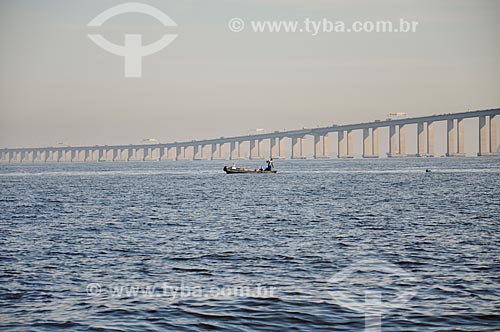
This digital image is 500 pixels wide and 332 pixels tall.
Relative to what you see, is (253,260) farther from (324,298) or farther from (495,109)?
(495,109)

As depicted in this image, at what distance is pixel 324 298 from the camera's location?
1638 cm

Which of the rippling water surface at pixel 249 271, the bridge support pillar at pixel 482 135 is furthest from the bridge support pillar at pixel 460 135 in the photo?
the rippling water surface at pixel 249 271

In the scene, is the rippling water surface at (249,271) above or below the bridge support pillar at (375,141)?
below

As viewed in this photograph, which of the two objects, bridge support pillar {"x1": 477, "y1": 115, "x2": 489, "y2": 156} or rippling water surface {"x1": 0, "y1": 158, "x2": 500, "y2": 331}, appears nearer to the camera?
rippling water surface {"x1": 0, "y1": 158, "x2": 500, "y2": 331}

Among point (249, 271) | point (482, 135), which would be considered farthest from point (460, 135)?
point (249, 271)

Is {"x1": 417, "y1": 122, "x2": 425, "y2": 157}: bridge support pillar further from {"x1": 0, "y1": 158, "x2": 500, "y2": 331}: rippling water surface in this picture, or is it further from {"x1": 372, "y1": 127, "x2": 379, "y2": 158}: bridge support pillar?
{"x1": 0, "y1": 158, "x2": 500, "y2": 331}: rippling water surface

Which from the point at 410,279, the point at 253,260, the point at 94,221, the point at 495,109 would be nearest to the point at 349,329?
the point at 410,279

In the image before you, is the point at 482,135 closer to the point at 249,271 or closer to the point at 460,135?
the point at 460,135

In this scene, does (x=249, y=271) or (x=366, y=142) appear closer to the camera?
(x=249, y=271)

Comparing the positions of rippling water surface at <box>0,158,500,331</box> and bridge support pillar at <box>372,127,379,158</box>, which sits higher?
bridge support pillar at <box>372,127,379,158</box>

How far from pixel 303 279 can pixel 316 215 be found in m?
19.0

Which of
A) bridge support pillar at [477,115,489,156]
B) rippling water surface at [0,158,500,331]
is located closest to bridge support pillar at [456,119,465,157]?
bridge support pillar at [477,115,489,156]

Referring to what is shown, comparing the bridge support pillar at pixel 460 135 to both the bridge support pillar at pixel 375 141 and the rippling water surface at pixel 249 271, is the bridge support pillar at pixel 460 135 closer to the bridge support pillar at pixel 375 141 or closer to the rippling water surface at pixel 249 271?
the bridge support pillar at pixel 375 141

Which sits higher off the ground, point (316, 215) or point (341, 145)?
point (341, 145)
